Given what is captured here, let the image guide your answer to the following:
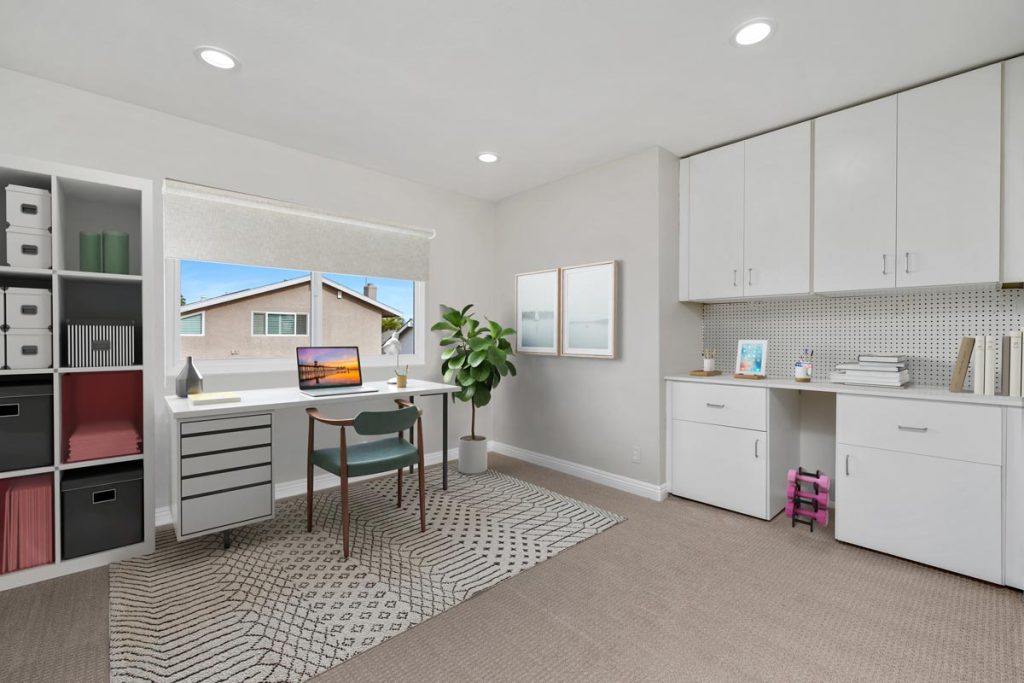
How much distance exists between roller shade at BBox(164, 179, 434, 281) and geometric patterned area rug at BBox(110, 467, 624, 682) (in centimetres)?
173

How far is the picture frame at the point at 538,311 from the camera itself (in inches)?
156

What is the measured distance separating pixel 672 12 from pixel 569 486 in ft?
9.86

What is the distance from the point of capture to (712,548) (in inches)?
102

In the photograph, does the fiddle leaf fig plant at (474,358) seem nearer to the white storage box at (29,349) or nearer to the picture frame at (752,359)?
the picture frame at (752,359)

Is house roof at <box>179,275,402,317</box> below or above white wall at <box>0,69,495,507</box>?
below

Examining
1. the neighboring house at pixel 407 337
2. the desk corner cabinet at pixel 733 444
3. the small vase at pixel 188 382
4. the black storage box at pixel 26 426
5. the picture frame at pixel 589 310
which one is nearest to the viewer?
the black storage box at pixel 26 426

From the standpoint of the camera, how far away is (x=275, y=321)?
3.46 m

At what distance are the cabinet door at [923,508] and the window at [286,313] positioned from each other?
3200 millimetres

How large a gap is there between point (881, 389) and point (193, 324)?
13.8 ft

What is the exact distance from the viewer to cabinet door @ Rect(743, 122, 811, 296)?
9.45 feet

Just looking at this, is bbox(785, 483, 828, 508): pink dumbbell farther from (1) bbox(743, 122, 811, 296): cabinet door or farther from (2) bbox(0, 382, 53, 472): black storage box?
(2) bbox(0, 382, 53, 472): black storage box

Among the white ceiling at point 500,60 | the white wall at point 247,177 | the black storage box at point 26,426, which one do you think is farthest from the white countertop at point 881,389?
the black storage box at point 26,426

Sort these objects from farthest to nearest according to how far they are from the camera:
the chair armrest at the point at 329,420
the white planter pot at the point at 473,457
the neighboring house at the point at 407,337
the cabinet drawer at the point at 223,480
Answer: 1. the neighboring house at the point at 407,337
2. the white planter pot at the point at 473,457
3. the chair armrest at the point at 329,420
4. the cabinet drawer at the point at 223,480

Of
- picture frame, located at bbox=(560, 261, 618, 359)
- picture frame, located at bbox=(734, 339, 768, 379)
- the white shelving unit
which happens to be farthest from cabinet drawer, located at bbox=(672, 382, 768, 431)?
the white shelving unit
